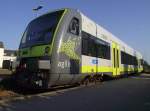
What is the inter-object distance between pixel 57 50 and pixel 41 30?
5.78 ft

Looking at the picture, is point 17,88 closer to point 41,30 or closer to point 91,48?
point 41,30

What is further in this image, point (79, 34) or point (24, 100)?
point (79, 34)

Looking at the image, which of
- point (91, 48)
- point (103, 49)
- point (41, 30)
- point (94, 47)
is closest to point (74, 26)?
point (41, 30)

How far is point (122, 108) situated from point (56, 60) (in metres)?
3.77

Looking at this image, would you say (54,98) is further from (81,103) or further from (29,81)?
(29,81)

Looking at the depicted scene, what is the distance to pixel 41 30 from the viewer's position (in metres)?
11.5

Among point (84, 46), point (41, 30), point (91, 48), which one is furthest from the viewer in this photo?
point (91, 48)

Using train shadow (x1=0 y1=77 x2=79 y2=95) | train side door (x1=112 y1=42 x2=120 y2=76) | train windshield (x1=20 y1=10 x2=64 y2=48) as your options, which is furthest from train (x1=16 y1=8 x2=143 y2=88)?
train side door (x1=112 y1=42 x2=120 y2=76)

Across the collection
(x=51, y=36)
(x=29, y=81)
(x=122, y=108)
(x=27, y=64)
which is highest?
(x=51, y=36)

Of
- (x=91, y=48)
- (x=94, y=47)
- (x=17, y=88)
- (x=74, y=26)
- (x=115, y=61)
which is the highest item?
(x=74, y=26)

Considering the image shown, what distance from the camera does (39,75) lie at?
10227mm

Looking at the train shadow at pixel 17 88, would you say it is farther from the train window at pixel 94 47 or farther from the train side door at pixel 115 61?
the train side door at pixel 115 61

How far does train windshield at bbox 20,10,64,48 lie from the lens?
10.9 meters

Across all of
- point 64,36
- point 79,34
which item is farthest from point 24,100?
point 79,34
